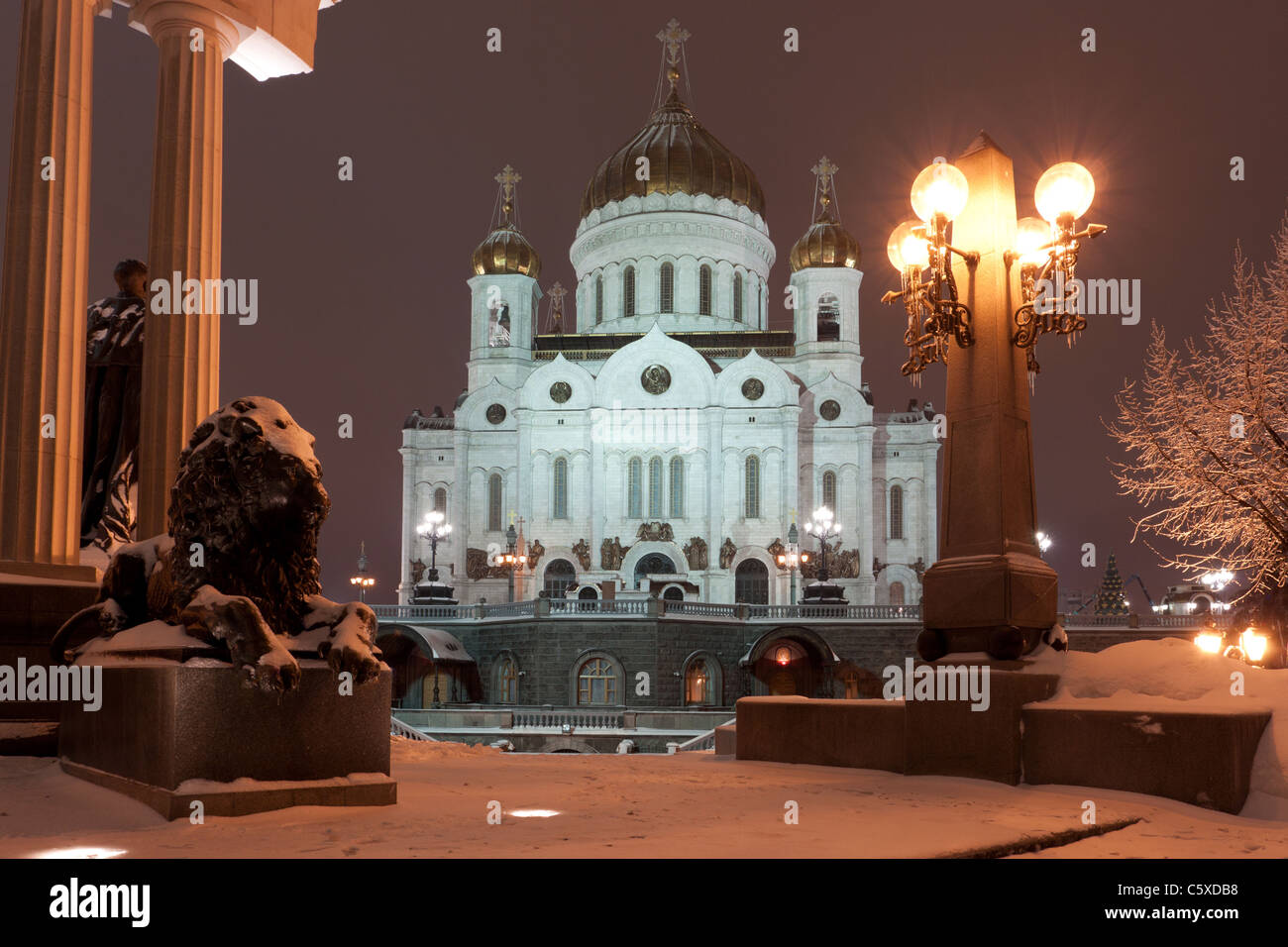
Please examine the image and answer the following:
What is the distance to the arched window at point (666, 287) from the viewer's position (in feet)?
199

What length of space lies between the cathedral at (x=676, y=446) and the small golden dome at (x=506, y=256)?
4.6 inches

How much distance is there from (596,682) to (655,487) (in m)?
15.9

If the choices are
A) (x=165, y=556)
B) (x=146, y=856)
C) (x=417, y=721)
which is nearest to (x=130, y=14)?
(x=165, y=556)

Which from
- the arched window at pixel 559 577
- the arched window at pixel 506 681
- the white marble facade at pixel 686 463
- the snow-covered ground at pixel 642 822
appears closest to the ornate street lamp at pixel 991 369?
the snow-covered ground at pixel 642 822

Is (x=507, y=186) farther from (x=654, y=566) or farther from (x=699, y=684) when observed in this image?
(x=699, y=684)

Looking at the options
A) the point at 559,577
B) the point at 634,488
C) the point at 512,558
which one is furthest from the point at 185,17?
the point at 559,577

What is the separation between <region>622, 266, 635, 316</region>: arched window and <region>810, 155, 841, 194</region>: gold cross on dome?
11.1 meters

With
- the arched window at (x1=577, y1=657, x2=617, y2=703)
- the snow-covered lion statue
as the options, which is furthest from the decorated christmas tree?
the snow-covered lion statue

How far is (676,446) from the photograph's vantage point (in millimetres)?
53469

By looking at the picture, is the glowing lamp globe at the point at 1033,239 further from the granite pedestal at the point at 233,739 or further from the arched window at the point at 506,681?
the arched window at the point at 506,681

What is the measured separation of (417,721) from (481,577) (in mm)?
23513

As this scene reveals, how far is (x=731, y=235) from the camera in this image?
61.1m

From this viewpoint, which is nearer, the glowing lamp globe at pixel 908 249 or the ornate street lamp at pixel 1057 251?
the ornate street lamp at pixel 1057 251

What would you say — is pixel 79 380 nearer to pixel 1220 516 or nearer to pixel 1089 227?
pixel 1089 227
